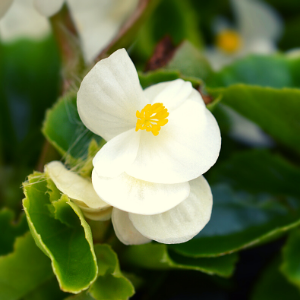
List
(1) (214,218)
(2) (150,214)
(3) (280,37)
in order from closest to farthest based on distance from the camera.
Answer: (2) (150,214)
(1) (214,218)
(3) (280,37)

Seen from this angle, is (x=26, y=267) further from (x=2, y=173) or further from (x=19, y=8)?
(x=19, y=8)

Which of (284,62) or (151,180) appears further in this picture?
(284,62)

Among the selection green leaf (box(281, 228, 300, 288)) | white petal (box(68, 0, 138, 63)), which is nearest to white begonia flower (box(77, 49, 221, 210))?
green leaf (box(281, 228, 300, 288))

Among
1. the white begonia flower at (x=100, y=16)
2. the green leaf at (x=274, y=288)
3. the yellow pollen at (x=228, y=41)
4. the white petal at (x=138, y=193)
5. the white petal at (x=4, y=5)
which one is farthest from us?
the yellow pollen at (x=228, y=41)

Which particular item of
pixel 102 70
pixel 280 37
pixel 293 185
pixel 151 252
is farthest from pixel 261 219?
pixel 280 37

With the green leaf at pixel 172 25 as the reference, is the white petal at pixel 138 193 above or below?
→ above

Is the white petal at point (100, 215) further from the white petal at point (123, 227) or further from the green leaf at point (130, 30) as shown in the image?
the green leaf at point (130, 30)

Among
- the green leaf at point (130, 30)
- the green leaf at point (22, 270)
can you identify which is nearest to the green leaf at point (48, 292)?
the green leaf at point (22, 270)
